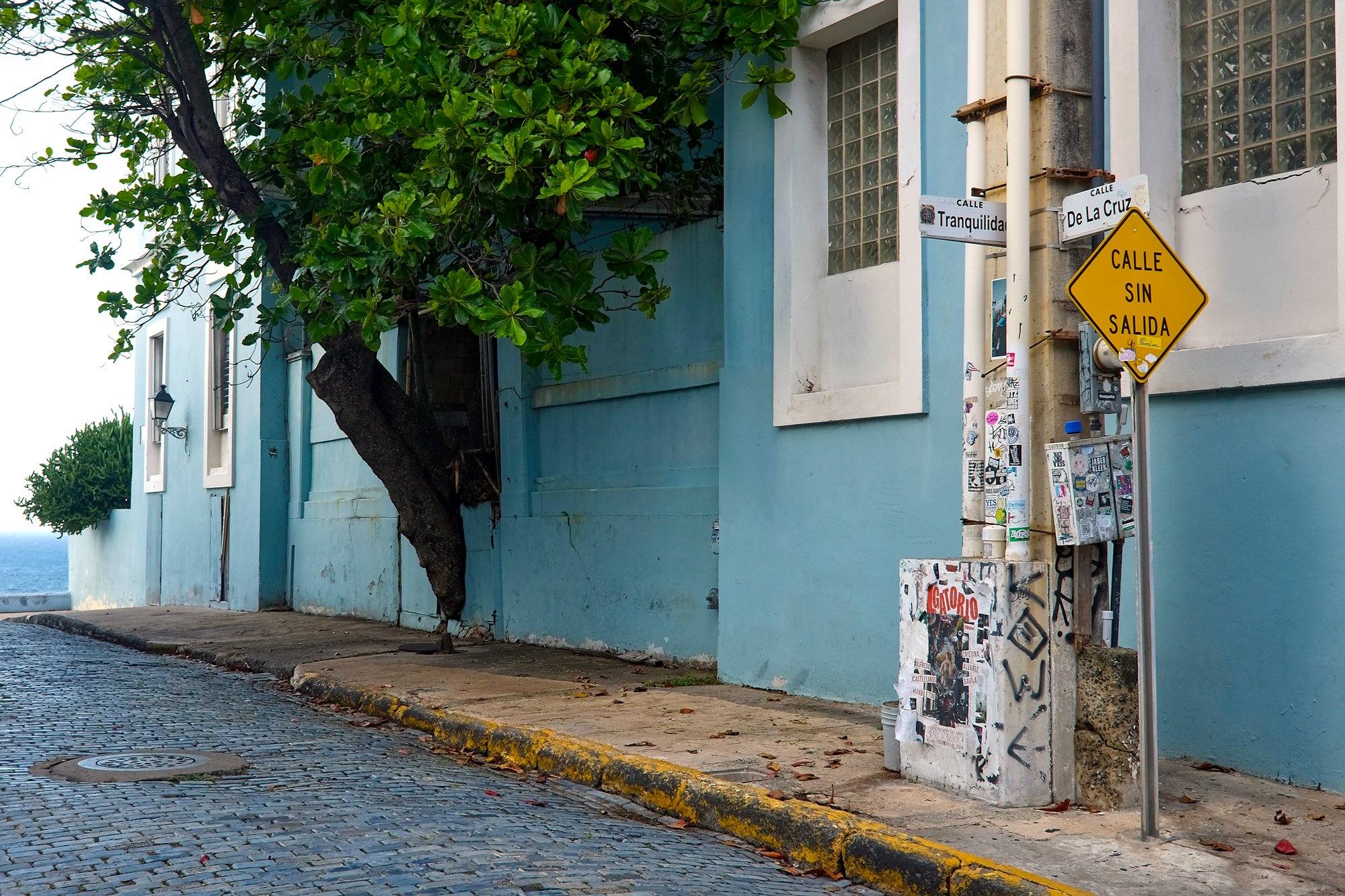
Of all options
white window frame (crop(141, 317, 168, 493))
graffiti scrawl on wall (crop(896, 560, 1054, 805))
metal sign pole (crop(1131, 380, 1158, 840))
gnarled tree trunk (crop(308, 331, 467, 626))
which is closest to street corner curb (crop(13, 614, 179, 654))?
gnarled tree trunk (crop(308, 331, 467, 626))

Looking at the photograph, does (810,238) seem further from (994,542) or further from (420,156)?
(994,542)

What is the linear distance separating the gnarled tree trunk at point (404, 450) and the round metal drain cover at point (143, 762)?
4.53 meters

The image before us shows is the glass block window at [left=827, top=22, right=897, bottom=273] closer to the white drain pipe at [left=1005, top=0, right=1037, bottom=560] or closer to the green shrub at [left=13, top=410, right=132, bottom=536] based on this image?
the white drain pipe at [left=1005, top=0, right=1037, bottom=560]

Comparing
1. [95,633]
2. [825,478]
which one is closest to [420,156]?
[825,478]

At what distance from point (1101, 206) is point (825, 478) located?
12.0ft

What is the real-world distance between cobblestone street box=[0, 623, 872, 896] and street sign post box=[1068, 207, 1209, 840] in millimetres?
1323

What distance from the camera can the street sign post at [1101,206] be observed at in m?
5.22

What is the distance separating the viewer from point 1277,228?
6.36 meters

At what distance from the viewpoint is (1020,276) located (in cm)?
577

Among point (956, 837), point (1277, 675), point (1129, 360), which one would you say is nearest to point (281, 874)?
point (956, 837)

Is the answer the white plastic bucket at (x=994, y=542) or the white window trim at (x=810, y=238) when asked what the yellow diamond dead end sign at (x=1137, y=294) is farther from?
the white window trim at (x=810, y=238)

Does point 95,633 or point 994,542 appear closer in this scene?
point 994,542

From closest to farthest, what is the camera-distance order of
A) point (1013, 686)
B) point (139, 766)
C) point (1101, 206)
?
point (1101, 206), point (1013, 686), point (139, 766)

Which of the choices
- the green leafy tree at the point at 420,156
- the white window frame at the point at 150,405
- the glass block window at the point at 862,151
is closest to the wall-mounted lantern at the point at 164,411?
the white window frame at the point at 150,405
